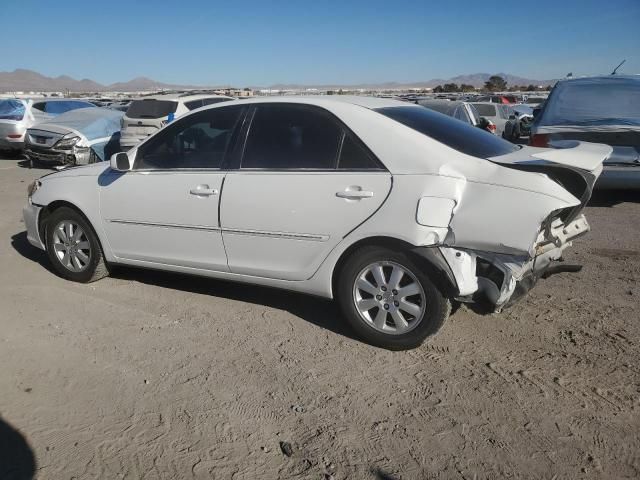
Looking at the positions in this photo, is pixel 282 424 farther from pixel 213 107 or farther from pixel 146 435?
pixel 213 107

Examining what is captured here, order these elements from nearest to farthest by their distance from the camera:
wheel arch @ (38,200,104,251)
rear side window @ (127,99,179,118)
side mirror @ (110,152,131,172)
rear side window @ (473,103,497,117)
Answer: side mirror @ (110,152,131,172) → wheel arch @ (38,200,104,251) → rear side window @ (127,99,179,118) → rear side window @ (473,103,497,117)

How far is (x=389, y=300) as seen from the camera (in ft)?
12.0

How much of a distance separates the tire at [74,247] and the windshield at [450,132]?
2.77 m

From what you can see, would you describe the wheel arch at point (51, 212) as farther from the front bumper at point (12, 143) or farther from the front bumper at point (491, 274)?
the front bumper at point (12, 143)

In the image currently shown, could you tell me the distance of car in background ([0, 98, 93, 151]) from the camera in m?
14.2

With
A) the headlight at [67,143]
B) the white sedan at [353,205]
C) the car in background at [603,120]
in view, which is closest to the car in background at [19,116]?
the headlight at [67,143]

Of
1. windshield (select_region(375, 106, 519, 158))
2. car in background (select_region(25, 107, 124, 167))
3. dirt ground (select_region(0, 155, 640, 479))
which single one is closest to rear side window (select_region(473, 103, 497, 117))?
car in background (select_region(25, 107, 124, 167))

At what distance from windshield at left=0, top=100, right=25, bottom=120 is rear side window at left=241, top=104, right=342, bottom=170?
12.7 metres

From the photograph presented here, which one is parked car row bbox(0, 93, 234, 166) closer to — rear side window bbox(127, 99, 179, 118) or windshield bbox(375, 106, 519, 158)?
rear side window bbox(127, 99, 179, 118)

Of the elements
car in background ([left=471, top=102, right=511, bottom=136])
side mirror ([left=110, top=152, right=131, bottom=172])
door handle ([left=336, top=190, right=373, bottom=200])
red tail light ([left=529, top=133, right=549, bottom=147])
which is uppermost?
side mirror ([left=110, top=152, right=131, bottom=172])

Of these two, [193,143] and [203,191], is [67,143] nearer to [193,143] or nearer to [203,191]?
[193,143]

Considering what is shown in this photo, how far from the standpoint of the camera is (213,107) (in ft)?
14.6

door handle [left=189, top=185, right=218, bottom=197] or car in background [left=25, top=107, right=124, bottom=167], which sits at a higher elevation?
door handle [left=189, top=185, right=218, bottom=197]

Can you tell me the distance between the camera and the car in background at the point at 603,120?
7.24m
